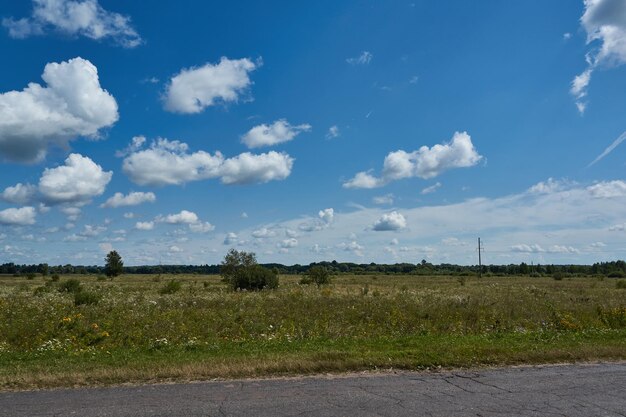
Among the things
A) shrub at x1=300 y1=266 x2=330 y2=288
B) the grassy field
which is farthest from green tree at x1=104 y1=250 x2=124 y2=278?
the grassy field

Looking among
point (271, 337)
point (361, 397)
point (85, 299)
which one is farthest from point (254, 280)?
point (361, 397)

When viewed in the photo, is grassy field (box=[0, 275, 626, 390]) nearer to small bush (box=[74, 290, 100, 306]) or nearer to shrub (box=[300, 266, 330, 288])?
small bush (box=[74, 290, 100, 306])

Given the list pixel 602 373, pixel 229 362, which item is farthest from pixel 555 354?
pixel 229 362

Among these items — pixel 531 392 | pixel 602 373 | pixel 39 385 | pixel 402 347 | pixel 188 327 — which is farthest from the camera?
pixel 188 327

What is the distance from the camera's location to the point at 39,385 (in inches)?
338

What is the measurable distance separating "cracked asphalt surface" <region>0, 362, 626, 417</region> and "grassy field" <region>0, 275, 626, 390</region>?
0.87m

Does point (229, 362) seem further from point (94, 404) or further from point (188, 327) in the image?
point (188, 327)

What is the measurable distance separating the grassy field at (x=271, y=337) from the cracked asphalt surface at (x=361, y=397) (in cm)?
87

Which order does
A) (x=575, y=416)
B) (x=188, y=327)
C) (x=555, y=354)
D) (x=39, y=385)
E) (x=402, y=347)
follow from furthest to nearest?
1. (x=188, y=327)
2. (x=402, y=347)
3. (x=555, y=354)
4. (x=39, y=385)
5. (x=575, y=416)

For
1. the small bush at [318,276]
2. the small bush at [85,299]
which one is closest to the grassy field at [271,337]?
the small bush at [85,299]

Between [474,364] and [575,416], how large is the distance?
349cm

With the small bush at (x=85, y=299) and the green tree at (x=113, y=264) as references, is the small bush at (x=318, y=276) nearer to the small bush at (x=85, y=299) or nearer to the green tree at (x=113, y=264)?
the small bush at (x=85, y=299)

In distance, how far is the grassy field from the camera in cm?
970

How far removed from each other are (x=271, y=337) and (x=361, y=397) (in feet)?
24.8
